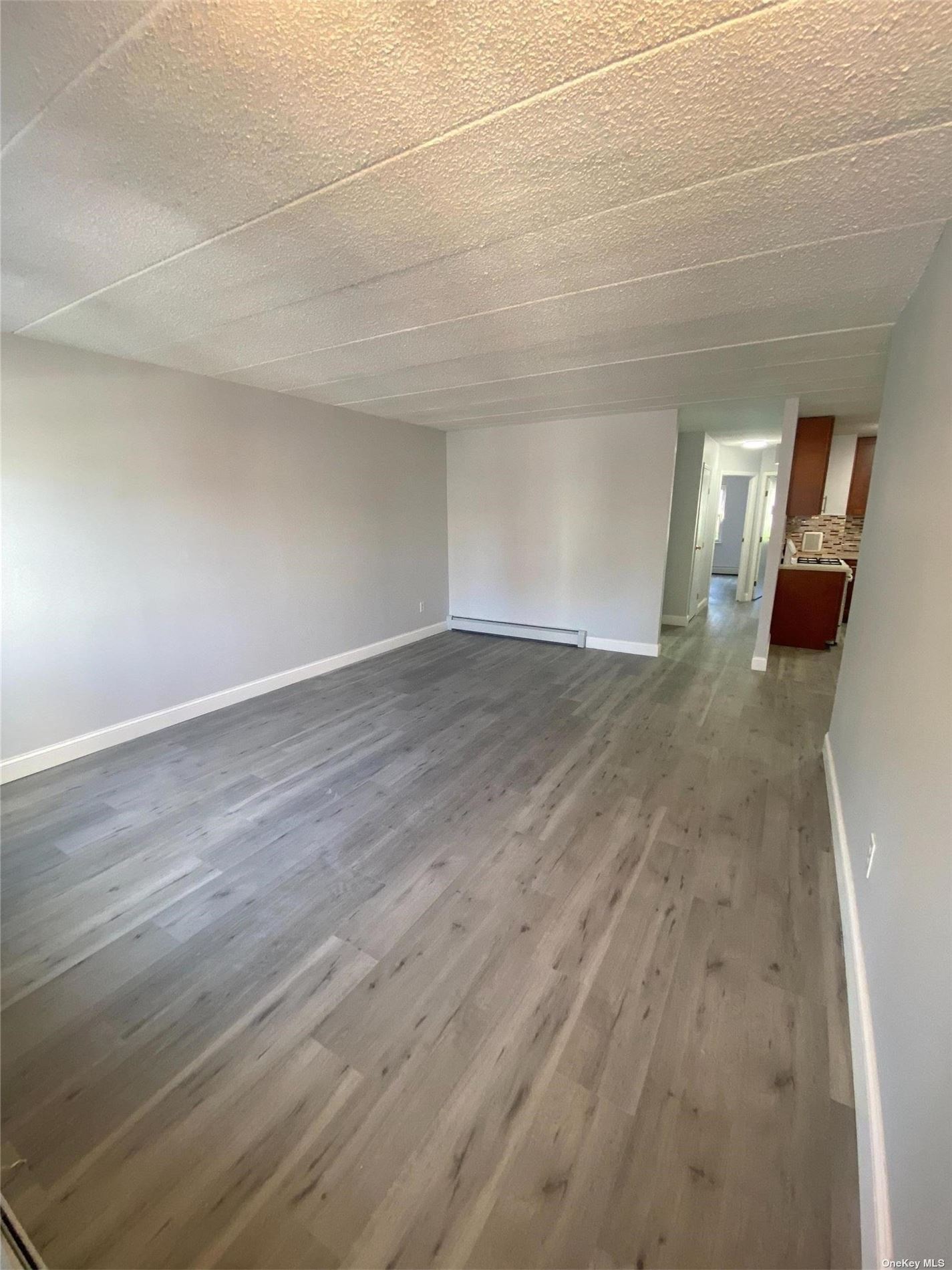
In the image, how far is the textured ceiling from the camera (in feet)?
3.01

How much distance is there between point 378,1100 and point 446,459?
219 inches

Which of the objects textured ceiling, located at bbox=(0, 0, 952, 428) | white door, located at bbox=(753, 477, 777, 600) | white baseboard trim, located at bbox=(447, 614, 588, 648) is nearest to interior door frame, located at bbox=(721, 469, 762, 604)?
white door, located at bbox=(753, 477, 777, 600)

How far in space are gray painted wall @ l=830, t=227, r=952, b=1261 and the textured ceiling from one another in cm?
54

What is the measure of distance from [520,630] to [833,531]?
4.41 metres

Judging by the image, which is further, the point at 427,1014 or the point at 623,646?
the point at 623,646

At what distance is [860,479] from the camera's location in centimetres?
529

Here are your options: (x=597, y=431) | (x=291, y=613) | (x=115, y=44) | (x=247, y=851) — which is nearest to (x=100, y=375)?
(x=291, y=613)

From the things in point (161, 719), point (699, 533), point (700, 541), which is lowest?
point (161, 719)

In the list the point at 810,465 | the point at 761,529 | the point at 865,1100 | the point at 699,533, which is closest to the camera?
the point at 865,1100

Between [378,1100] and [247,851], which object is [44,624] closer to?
[247,851]

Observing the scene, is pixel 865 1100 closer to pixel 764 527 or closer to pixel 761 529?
pixel 761 529

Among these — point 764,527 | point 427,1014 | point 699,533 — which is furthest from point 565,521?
point 764,527

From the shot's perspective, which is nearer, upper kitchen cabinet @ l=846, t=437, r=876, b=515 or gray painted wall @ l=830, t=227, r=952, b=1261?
gray painted wall @ l=830, t=227, r=952, b=1261

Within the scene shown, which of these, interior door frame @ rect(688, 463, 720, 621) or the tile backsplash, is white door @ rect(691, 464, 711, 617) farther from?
the tile backsplash
